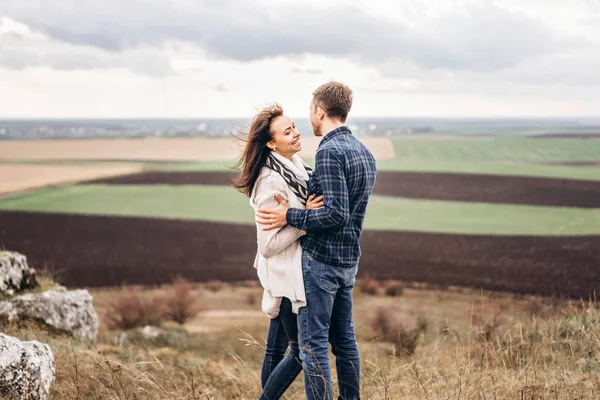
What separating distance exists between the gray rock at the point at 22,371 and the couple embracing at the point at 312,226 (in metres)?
1.75

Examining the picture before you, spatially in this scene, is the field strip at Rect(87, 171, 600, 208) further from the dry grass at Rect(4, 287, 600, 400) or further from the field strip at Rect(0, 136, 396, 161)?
the dry grass at Rect(4, 287, 600, 400)

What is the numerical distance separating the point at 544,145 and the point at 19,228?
81.8 meters

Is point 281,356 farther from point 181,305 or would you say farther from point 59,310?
point 181,305

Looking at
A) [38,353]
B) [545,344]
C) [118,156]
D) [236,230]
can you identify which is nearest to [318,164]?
[38,353]

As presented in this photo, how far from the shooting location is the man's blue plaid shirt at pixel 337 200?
3.22 metres

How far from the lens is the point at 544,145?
9438cm

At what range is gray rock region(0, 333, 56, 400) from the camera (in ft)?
12.9

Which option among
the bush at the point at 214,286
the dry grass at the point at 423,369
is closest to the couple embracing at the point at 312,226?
the dry grass at the point at 423,369

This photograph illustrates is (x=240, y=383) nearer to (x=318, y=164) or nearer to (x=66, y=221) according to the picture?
(x=318, y=164)

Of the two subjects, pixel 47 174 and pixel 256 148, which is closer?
pixel 256 148

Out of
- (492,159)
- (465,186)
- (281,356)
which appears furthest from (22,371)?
(492,159)

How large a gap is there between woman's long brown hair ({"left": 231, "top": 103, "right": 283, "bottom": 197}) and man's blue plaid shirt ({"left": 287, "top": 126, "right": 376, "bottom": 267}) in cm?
32

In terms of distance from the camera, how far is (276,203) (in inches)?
133

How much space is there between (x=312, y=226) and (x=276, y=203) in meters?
0.27
